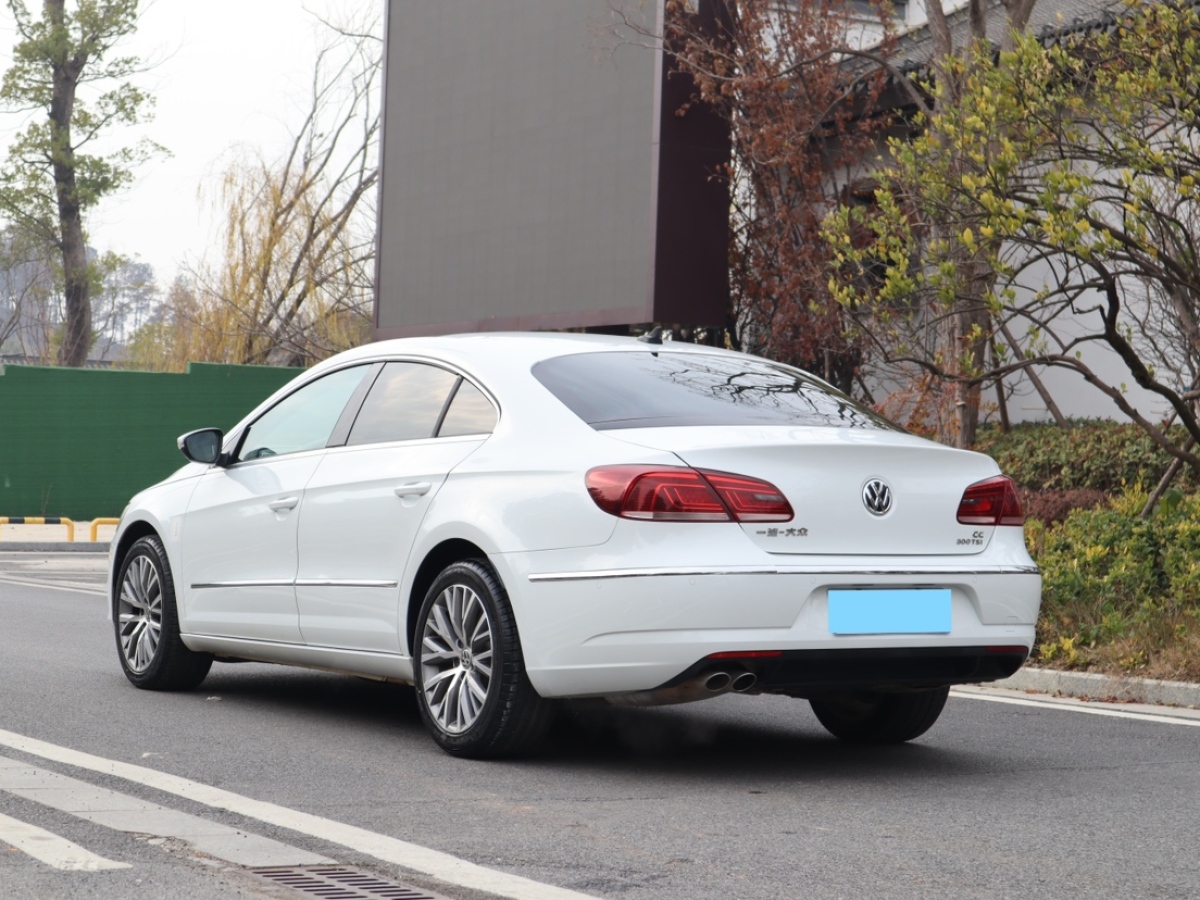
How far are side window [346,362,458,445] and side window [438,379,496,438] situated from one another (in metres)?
0.07

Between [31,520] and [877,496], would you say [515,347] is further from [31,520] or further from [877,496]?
[31,520]

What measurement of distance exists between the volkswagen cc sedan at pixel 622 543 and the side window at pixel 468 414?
1 centimetres

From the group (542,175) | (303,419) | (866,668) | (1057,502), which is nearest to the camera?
(866,668)

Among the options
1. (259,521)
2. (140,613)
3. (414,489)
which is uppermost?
(414,489)

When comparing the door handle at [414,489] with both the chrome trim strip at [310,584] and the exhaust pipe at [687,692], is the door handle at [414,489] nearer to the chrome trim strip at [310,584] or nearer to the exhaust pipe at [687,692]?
the chrome trim strip at [310,584]

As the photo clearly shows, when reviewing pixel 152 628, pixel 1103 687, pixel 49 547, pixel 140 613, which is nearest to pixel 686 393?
pixel 152 628

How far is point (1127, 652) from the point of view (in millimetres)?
8562

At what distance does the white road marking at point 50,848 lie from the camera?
4.16m

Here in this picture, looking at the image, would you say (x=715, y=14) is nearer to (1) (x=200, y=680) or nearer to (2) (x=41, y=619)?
(2) (x=41, y=619)

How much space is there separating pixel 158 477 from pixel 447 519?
69.0ft

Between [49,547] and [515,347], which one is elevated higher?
[515,347]

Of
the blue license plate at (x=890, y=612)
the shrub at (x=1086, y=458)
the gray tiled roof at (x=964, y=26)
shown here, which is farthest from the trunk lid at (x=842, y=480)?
the gray tiled roof at (x=964, y=26)

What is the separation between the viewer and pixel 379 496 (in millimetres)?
6426

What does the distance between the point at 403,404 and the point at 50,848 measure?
8.92 feet
